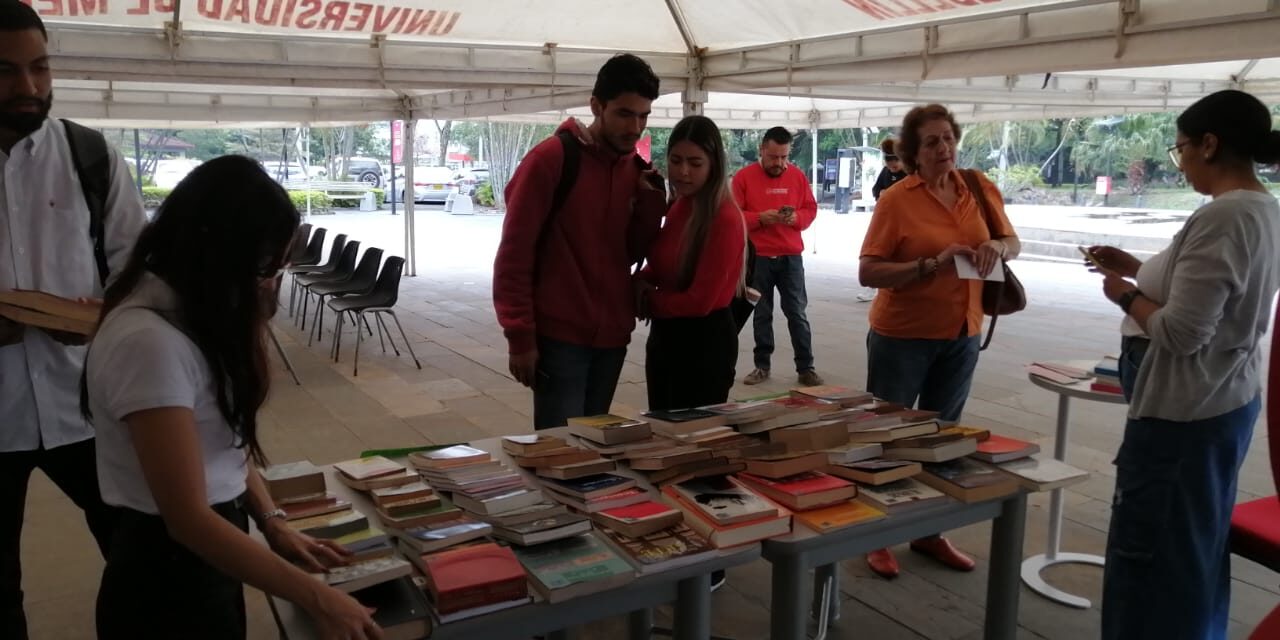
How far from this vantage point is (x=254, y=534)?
5.15 ft

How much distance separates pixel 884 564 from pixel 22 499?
2554 mm

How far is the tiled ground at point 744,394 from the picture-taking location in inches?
110

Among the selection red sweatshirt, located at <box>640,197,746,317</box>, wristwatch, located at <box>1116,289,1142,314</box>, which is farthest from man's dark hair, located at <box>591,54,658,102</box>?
wristwatch, located at <box>1116,289,1142,314</box>

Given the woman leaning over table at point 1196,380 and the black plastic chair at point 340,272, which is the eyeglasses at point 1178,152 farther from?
the black plastic chair at point 340,272

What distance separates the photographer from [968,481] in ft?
6.30

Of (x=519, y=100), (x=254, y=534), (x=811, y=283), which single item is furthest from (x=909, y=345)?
(x=811, y=283)

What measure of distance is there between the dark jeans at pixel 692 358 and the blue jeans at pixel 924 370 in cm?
55

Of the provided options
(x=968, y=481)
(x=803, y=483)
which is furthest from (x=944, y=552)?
(x=803, y=483)

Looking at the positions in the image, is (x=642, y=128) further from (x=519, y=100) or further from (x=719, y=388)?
(x=519, y=100)

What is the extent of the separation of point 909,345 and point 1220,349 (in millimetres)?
980

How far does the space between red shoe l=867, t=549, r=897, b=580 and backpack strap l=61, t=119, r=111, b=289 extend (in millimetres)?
2523

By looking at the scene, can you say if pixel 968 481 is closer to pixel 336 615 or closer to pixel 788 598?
pixel 788 598

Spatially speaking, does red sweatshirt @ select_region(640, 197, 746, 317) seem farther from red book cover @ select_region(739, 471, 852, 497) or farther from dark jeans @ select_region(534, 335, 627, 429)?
red book cover @ select_region(739, 471, 852, 497)

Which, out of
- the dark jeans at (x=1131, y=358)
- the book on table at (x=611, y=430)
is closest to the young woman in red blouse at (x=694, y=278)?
the book on table at (x=611, y=430)
